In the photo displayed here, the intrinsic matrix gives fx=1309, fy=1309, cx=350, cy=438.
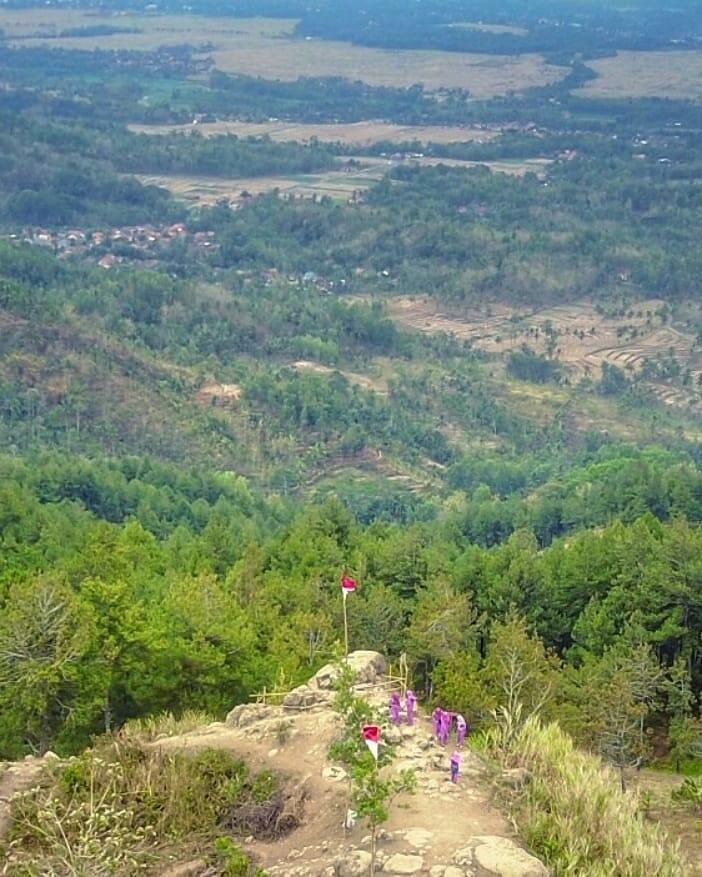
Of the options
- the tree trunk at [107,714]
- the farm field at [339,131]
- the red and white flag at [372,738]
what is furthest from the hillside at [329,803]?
the farm field at [339,131]

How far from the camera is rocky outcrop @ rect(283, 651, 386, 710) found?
2034cm

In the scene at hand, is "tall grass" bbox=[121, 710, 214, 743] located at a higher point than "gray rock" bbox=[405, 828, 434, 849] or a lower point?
lower

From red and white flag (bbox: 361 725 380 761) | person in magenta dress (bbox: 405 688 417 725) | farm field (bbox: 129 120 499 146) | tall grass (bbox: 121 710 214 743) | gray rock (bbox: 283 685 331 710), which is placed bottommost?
farm field (bbox: 129 120 499 146)

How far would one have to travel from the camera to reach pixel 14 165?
136 m

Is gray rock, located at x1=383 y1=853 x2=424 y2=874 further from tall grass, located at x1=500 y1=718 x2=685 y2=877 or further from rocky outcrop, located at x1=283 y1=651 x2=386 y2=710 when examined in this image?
rocky outcrop, located at x1=283 y1=651 x2=386 y2=710

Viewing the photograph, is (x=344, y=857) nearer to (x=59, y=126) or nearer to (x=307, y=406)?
(x=307, y=406)

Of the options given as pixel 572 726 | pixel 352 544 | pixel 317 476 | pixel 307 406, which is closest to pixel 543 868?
pixel 572 726

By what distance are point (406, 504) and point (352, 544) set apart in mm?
25854

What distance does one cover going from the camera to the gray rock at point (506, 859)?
49.3 feet

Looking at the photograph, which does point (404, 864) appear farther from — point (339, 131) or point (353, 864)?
point (339, 131)

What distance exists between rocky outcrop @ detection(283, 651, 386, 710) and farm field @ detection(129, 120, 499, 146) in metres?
144

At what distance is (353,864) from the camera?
15.4 m

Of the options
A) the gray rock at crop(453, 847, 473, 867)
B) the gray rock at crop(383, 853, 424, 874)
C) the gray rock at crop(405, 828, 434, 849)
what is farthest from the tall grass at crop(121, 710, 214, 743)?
the gray rock at crop(453, 847, 473, 867)

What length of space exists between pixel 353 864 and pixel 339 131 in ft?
528
